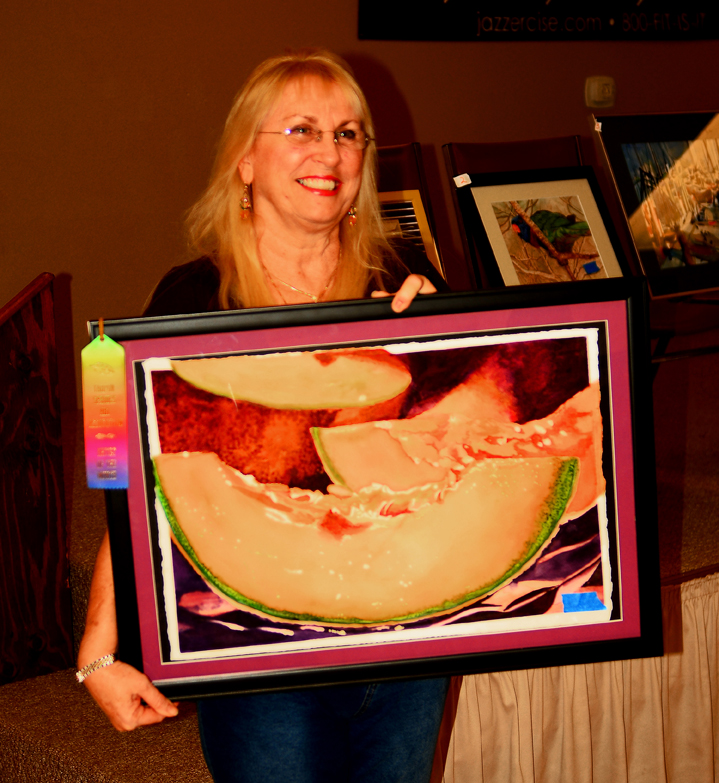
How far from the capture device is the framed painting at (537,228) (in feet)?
6.98

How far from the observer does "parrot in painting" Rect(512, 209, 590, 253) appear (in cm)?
216

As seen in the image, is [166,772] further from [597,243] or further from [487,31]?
[487,31]

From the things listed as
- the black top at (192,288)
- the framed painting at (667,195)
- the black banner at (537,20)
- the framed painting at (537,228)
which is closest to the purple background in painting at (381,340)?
the black top at (192,288)

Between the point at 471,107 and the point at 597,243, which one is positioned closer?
the point at 597,243

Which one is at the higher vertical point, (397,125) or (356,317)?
(397,125)

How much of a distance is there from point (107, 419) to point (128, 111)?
2.80 meters

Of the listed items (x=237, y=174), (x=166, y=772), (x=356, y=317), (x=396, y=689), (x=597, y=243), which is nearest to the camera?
(x=356, y=317)

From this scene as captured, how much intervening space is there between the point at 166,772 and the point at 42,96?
8.42ft

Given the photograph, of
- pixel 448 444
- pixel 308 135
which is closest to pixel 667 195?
pixel 308 135

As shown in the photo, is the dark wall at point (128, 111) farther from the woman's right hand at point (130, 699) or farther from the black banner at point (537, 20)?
the woman's right hand at point (130, 699)

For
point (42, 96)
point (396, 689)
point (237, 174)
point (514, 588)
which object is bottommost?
point (396, 689)

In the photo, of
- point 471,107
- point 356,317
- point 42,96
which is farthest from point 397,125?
point 356,317

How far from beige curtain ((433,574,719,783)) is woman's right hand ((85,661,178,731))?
96cm

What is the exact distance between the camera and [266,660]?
0.87 meters
